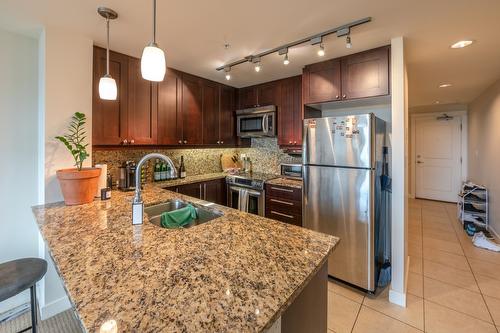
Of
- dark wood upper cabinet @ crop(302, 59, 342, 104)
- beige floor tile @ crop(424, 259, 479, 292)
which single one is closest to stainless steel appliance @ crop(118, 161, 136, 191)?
dark wood upper cabinet @ crop(302, 59, 342, 104)

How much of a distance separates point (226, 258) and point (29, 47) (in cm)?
259

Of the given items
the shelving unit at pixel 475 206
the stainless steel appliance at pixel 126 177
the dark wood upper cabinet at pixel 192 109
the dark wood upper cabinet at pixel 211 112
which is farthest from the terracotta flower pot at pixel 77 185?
the shelving unit at pixel 475 206

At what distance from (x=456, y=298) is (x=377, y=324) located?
0.93 m

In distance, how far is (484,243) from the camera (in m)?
3.24

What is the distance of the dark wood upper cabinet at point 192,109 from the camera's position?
10.3ft

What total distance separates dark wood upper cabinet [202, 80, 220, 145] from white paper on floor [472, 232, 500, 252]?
3.94 m

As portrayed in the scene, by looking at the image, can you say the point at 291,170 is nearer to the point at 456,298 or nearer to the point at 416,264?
the point at 416,264

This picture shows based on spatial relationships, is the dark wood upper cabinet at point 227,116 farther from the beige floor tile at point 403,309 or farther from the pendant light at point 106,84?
the beige floor tile at point 403,309

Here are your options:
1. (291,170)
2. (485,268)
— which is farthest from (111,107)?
(485,268)

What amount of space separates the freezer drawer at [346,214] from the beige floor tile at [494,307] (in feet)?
2.97

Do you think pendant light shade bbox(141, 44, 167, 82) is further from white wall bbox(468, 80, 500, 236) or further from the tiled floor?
white wall bbox(468, 80, 500, 236)

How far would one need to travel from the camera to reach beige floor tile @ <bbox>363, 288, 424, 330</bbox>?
75.9 inches

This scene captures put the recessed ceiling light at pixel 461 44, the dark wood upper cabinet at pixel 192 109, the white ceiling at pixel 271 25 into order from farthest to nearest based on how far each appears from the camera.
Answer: the dark wood upper cabinet at pixel 192 109, the recessed ceiling light at pixel 461 44, the white ceiling at pixel 271 25

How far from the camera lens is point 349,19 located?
1.78m
